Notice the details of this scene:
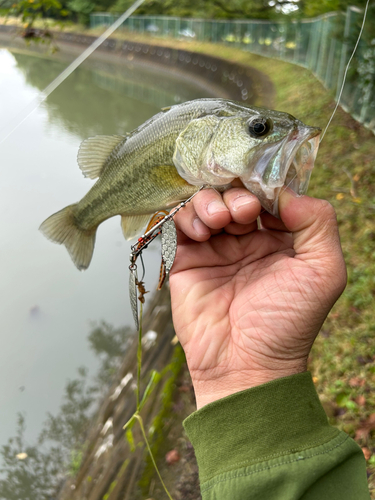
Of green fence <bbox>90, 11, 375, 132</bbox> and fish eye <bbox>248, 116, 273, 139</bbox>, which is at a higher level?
fish eye <bbox>248, 116, 273, 139</bbox>

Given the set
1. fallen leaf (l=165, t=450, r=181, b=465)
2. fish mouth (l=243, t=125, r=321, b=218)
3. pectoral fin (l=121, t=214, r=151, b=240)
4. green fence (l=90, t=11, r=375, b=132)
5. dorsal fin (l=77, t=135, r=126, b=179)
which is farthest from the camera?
green fence (l=90, t=11, r=375, b=132)

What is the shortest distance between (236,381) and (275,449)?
0.29 metres

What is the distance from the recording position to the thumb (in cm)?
140

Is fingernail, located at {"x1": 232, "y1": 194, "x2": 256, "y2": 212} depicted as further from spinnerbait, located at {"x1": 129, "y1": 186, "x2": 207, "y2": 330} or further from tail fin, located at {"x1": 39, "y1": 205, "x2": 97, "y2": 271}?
tail fin, located at {"x1": 39, "y1": 205, "x2": 97, "y2": 271}

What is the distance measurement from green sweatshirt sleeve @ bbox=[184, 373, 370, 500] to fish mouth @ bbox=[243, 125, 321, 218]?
686 millimetres

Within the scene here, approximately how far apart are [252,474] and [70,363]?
3624mm

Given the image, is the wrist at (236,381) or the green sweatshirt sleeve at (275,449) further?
the wrist at (236,381)

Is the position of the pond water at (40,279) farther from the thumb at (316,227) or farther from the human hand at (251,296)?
the thumb at (316,227)

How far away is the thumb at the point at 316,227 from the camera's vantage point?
4.59 feet

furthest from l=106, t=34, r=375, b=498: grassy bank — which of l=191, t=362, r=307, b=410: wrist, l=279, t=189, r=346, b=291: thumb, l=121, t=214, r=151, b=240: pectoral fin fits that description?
l=121, t=214, r=151, b=240: pectoral fin

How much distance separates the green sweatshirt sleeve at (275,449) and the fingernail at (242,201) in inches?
25.3

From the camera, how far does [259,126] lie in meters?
1.34

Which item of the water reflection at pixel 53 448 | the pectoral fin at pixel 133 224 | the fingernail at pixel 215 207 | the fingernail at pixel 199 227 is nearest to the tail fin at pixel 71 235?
the pectoral fin at pixel 133 224

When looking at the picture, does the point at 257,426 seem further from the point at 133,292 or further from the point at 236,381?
the point at 133,292
